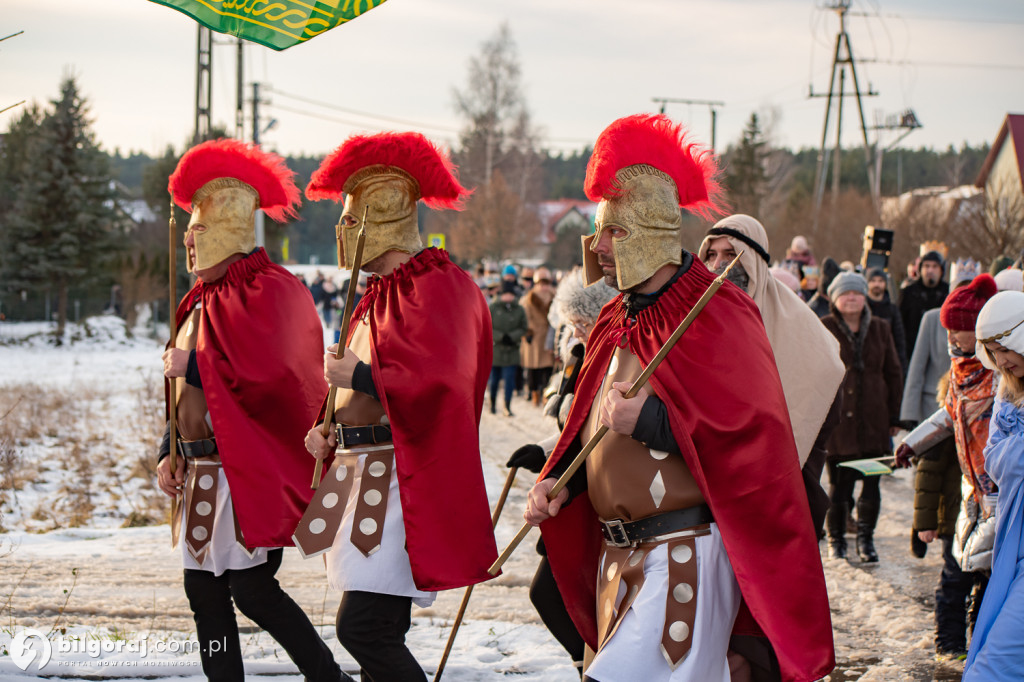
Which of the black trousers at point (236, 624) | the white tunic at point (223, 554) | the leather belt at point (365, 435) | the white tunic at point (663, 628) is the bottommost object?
the black trousers at point (236, 624)

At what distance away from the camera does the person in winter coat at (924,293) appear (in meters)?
10.4

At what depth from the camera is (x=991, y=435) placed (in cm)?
380

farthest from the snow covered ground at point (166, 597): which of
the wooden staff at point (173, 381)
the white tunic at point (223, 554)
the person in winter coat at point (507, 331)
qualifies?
the person in winter coat at point (507, 331)

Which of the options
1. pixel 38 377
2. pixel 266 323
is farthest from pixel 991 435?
pixel 38 377

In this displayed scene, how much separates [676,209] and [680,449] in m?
0.77

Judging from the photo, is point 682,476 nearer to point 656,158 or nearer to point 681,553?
point 681,553

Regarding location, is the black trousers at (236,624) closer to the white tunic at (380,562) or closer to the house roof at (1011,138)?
the white tunic at (380,562)

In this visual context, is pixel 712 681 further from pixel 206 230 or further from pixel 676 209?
pixel 206 230

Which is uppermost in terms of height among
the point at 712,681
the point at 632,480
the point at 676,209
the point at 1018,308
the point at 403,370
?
the point at 676,209

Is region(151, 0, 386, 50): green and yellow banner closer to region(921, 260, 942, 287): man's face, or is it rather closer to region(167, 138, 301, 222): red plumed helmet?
region(167, 138, 301, 222): red plumed helmet

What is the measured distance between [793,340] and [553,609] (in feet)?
4.68

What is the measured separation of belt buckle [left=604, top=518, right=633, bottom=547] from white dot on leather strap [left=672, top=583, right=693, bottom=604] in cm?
20

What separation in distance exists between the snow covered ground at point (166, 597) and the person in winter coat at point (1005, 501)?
5.05 feet

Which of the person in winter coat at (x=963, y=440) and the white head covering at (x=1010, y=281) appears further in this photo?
the white head covering at (x=1010, y=281)
